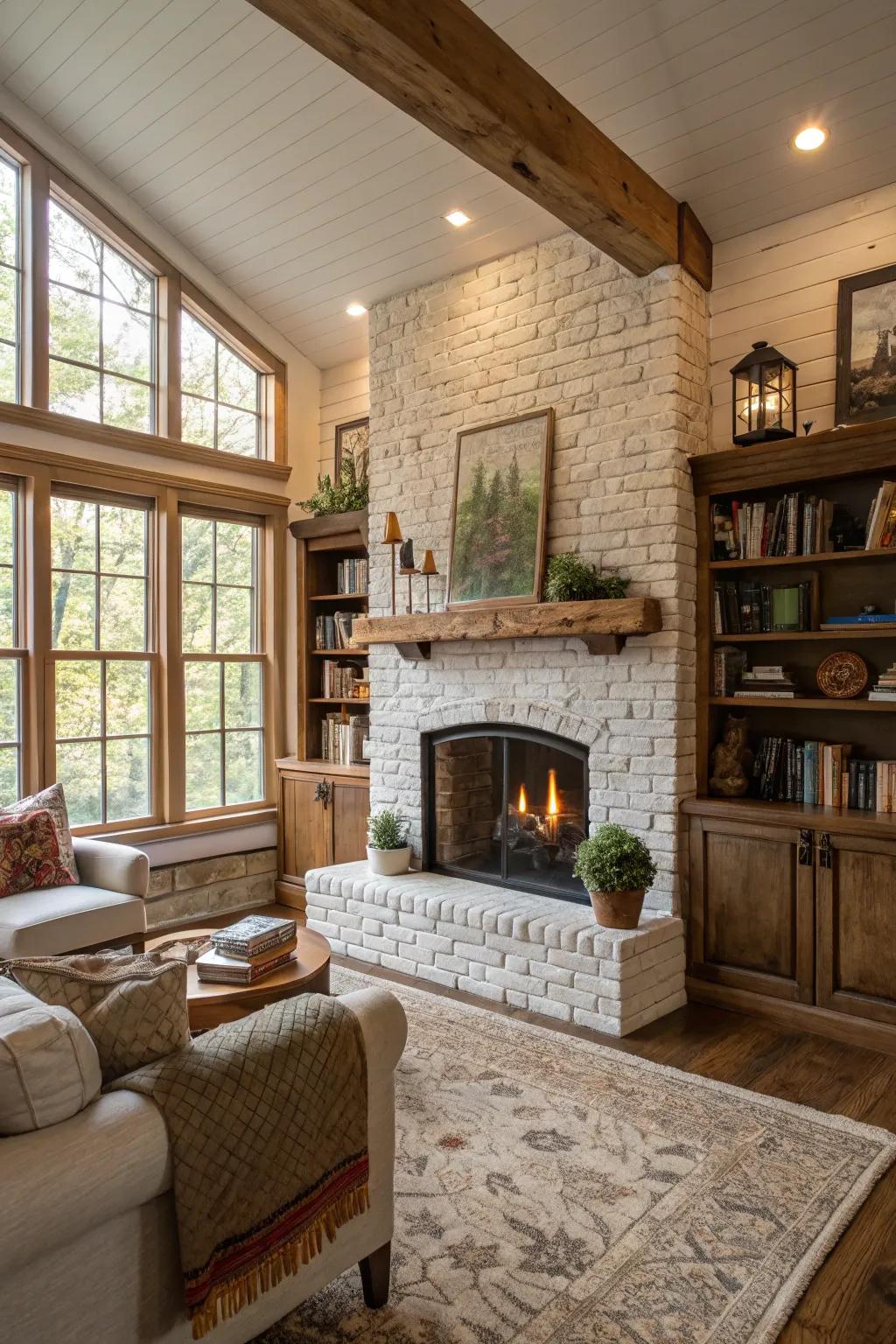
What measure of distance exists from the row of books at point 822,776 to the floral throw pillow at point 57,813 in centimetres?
302

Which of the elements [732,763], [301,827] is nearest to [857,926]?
[732,763]

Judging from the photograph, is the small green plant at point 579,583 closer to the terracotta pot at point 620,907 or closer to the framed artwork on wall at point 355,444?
the terracotta pot at point 620,907

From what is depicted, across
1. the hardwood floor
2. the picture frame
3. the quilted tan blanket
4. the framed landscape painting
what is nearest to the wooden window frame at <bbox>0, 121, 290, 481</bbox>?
the framed landscape painting

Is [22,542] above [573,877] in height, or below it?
above

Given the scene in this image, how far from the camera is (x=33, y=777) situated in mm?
4461

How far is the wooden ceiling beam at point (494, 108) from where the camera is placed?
246cm

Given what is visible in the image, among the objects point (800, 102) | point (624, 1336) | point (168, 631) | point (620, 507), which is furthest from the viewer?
point (168, 631)

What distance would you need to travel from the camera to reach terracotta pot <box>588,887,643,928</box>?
11.9 feet

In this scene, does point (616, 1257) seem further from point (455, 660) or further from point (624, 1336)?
point (455, 660)

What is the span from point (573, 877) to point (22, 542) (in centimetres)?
313

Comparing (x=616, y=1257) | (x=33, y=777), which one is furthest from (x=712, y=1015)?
(x=33, y=777)

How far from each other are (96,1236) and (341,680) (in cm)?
414

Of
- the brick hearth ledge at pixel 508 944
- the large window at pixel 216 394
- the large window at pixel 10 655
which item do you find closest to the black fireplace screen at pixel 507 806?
the brick hearth ledge at pixel 508 944

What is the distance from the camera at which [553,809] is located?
4.35 meters
